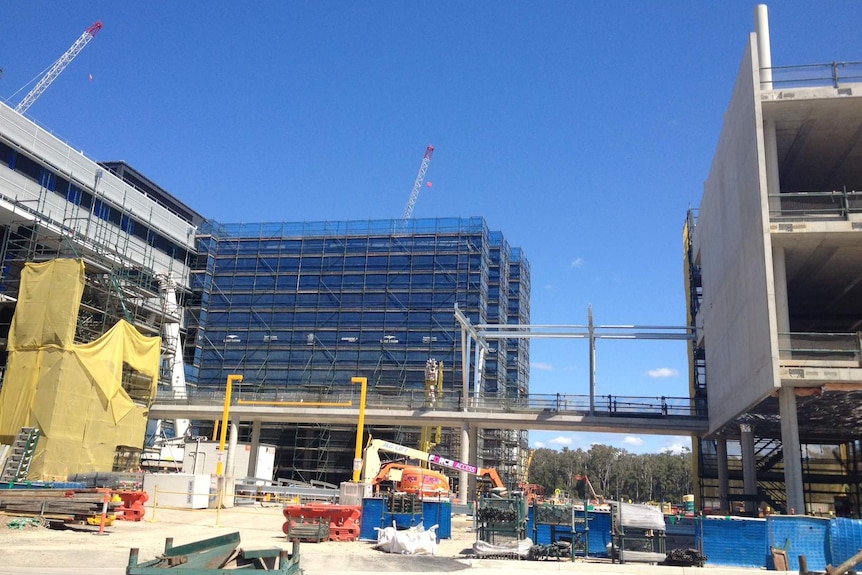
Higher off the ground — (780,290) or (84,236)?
(84,236)

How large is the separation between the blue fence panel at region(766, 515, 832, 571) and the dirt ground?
731 cm

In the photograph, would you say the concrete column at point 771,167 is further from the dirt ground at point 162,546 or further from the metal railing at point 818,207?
the dirt ground at point 162,546

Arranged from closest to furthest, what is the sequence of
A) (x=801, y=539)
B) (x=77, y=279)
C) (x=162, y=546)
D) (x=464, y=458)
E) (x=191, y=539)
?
(x=801, y=539)
(x=162, y=546)
(x=191, y=539)
(x=464, y=458)
(x=77, y=279)

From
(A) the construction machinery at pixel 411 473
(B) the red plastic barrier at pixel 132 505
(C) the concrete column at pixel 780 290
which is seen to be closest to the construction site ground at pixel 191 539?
(B) the red plastic barrier at pixel 132 505

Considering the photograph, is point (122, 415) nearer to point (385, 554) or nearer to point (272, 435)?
point (272, 435)

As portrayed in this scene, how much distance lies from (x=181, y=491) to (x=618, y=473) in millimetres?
86265

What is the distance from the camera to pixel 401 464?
3972cm

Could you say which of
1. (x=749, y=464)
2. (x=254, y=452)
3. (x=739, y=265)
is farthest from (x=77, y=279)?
(x=749, y=464)

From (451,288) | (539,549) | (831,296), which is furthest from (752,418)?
(451,288)

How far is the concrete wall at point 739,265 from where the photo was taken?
22.9 metres

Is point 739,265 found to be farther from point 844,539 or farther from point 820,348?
point 844,539

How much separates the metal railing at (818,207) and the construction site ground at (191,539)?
11518 millimetres

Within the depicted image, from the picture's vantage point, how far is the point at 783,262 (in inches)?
916

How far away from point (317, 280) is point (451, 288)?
11.8 meters
